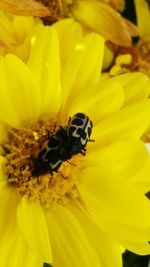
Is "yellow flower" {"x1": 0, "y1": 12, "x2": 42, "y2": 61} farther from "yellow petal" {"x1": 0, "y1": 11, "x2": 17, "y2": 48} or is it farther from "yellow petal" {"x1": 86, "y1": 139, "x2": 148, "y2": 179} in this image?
"yellow petal" {"x1": 86, "y1": 139, "x2": 148, "y2": 179}

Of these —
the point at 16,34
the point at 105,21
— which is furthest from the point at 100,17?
the point at 16,34

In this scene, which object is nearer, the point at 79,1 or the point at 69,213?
the point at 69,213

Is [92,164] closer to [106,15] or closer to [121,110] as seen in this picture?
[121,110]

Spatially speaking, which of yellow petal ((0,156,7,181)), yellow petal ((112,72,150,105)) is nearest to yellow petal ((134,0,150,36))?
yellow petal ((112,72,150,105))

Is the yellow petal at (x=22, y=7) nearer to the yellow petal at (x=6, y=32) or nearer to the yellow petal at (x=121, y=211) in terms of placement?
the yellow petal at (x=6, y=32)

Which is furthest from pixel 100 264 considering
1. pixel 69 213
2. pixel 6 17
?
pixel 6 17

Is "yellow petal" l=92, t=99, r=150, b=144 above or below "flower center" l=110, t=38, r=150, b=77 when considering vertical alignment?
above
